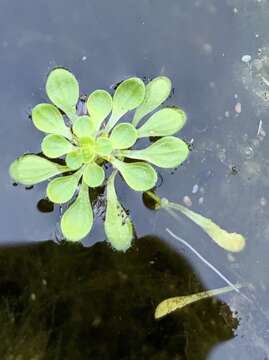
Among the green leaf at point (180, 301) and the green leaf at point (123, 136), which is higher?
the green leaf at point (123, 136)

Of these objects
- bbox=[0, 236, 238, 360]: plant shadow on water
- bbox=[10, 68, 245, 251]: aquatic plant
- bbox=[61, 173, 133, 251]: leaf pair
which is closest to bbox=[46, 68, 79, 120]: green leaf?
bbox=[10, 68, 245, 251]: aquatic plant

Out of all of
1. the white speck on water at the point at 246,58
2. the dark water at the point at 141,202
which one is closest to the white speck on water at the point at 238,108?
the dark water at the point at 141,202

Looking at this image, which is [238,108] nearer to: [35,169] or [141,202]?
[141,202]

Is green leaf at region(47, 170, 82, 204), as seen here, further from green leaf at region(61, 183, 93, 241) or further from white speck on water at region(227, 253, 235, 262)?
white speck on water at region(227, 253, 235, 262)

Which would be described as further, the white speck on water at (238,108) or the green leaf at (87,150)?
the white speck on water at (238,108)

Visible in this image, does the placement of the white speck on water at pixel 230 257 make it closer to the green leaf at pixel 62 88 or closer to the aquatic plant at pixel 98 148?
the aquatic plant at pixel 98 148

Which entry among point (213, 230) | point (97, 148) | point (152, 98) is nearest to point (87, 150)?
point (97, 148)

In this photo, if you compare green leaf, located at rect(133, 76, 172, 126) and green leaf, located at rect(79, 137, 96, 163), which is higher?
green leaf, located at rect(133, 76, 172, 126)

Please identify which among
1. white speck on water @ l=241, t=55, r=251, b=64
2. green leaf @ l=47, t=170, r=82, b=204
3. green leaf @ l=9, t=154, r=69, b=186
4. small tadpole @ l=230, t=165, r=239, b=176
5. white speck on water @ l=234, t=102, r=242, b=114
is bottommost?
green leaf @ l=47, t=170, r=82, b=204
